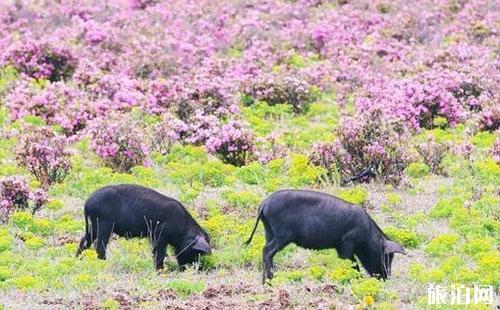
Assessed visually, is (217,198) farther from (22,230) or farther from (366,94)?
(366,94)

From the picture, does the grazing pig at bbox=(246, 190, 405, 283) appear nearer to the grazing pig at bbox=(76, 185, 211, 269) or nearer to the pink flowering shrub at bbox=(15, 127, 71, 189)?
the grazing pig at bbox=(76, 185, 211, 269)

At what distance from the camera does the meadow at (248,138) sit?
31.9ft

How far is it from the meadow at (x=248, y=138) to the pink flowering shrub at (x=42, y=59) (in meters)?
0.04

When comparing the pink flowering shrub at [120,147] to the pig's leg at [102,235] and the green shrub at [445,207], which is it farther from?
the green shrub at [445,207]

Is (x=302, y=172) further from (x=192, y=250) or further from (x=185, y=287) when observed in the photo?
(x=185, y=287)

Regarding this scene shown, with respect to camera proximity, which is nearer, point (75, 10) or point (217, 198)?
point (217, 198)

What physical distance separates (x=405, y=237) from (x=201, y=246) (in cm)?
244

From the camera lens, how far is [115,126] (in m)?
14.9

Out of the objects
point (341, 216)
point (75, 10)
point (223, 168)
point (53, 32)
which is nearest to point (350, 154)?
point (223, 168)

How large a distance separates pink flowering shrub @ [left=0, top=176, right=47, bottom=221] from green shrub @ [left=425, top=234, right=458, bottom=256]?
4827 mm

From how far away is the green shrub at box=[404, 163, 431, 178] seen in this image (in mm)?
14078

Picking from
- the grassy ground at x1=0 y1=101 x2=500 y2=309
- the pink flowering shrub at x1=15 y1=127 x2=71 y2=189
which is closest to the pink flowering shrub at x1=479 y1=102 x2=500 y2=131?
Answer: the grassy ground at x1=0 y1=101 x2=500 y2=309

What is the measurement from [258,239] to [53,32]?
15.5 metres

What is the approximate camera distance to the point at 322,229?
32.2 ft
